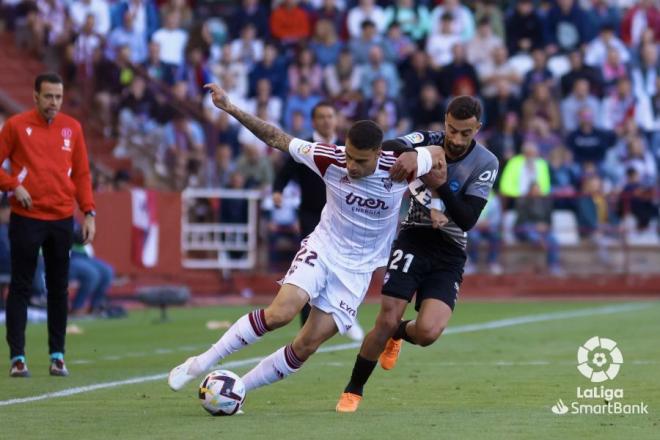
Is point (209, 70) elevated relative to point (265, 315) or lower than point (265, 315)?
elevated

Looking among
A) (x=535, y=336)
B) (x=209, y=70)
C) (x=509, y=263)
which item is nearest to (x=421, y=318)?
(x=535, y=336)

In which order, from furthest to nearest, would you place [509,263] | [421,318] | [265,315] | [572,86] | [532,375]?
[572,86] < [509,263] < [532,375] < [421,318] < [265,315]

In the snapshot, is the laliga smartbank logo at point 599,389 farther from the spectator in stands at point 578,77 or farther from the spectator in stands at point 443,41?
the spectator in stands at point 443,41

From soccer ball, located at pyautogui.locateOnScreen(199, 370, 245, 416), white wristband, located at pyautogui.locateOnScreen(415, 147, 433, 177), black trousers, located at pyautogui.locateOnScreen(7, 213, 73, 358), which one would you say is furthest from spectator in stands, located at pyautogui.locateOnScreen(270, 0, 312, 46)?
soccer ball, located at pyautogui.locateOnScreen(199, 370, 245, 416)

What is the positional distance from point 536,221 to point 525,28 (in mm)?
4837

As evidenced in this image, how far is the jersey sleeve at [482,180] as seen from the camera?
9.87m

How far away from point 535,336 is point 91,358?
4.96m

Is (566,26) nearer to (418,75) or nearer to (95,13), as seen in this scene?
(418,75)

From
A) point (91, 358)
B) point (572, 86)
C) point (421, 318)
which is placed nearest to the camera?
point (421, 318)

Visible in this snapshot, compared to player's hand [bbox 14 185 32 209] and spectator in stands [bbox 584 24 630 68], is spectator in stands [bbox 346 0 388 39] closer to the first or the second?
spectator in stands [bbox 584 24 630 68]

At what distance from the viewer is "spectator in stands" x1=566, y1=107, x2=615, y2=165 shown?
25172mm

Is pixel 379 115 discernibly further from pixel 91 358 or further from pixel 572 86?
pixel 91 358

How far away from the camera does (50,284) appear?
12.1 meters

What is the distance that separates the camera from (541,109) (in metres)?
25.6
